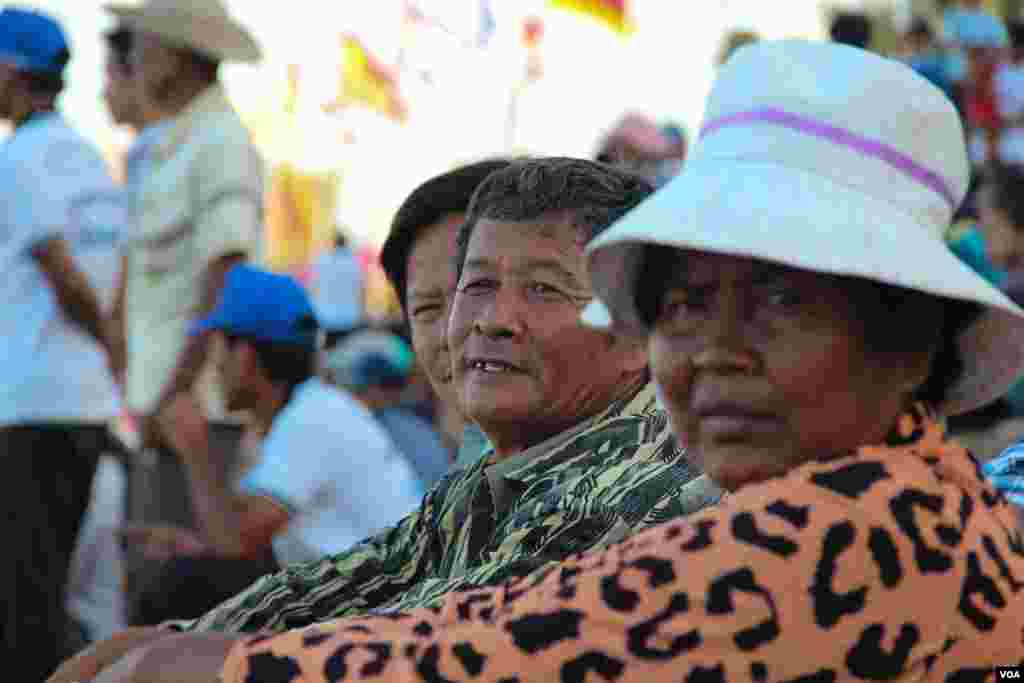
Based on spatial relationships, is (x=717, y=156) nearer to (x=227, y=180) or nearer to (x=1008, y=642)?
(x=1008, y=642)

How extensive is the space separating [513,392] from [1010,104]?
734 centimetres

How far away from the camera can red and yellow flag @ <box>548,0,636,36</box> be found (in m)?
13.1

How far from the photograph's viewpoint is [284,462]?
575 centimetres

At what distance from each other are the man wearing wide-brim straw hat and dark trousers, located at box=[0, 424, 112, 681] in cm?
53

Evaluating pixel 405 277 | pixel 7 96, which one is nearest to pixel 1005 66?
pixel 7 96

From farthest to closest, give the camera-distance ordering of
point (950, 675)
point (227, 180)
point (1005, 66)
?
point (1005, 66) → point (227, 180) → point (950, 675)

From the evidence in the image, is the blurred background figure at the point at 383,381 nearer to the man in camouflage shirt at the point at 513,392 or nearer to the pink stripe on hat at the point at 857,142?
the man in camouflage shirt at the point at 513,392

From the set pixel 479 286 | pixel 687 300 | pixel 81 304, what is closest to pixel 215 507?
pixel 81 304

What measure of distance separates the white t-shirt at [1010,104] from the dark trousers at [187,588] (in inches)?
208

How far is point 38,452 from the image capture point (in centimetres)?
579

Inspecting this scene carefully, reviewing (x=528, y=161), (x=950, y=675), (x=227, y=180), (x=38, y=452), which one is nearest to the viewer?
(x=950, y=675)

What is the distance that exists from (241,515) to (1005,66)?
5694 millimetres

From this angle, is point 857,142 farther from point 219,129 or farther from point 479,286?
point 219,129

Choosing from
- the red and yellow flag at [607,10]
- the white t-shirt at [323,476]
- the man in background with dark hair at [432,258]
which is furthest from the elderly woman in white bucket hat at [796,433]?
the red and yellow flag at [607,10]
